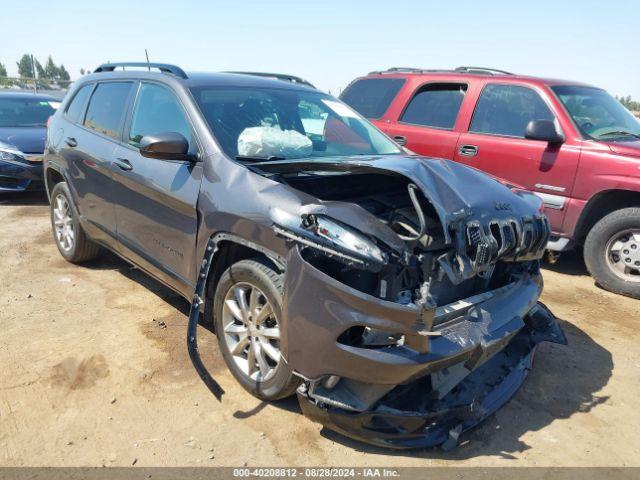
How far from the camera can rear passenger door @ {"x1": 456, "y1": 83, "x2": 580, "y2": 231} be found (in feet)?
16.6

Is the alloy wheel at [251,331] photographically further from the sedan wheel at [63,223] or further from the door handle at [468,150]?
the door handle at [468,150]

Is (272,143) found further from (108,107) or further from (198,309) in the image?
(108,107)

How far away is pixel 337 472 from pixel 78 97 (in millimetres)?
4210

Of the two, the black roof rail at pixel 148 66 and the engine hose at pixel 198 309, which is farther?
the black roof rail at pixel 148 66

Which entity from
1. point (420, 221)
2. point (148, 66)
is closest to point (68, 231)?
point (148, 66)

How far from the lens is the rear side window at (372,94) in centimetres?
652

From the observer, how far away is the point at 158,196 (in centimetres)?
341

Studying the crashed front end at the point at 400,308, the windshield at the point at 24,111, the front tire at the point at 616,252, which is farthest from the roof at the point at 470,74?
the windshield at the point at 24,111

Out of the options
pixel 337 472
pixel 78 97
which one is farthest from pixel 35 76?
pixel 337 472

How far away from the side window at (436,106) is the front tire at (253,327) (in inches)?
152

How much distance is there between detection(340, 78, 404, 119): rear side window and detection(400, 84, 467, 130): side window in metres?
0.36

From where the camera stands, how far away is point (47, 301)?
4.23m

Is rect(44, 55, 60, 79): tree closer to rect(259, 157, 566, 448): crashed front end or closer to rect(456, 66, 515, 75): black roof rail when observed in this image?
rect(456, 66, 515, 75): black roof rail

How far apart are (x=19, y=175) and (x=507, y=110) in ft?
22.5
